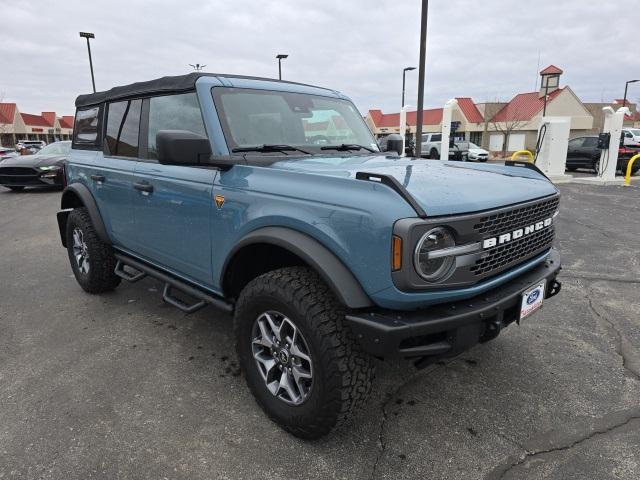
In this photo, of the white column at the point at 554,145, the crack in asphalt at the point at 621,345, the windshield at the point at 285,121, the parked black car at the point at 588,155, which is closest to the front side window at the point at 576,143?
the parked black car at the point at 588,155

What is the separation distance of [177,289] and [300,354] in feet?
5.11

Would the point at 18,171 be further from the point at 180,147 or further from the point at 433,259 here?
the point at 433,259

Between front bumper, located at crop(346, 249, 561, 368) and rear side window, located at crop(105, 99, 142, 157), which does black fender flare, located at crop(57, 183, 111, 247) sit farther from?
front bumper, located at crop(346, 249, 561, 368)

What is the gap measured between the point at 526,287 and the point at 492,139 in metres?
46.3

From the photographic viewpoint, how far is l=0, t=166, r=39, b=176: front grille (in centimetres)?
1223

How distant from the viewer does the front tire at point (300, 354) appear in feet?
6.76

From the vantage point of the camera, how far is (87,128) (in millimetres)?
4500

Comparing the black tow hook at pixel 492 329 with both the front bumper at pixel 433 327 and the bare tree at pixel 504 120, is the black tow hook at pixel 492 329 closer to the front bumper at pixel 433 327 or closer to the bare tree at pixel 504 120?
the front bumper at pixel 433 327

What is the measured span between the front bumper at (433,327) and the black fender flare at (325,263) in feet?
0.29

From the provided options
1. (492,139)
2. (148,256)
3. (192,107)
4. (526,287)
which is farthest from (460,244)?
(492,139)

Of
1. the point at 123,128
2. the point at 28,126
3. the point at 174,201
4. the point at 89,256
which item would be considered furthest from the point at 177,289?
the point at 28,126

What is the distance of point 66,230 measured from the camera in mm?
4676

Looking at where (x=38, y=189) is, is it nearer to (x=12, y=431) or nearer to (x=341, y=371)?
(x=12, y=431)

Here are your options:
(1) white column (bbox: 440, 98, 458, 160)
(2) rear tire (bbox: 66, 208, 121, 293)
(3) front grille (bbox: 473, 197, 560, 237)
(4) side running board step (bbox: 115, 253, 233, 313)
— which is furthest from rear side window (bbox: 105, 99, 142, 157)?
(1) white column (bbox: 440, 98, 458, 160)
